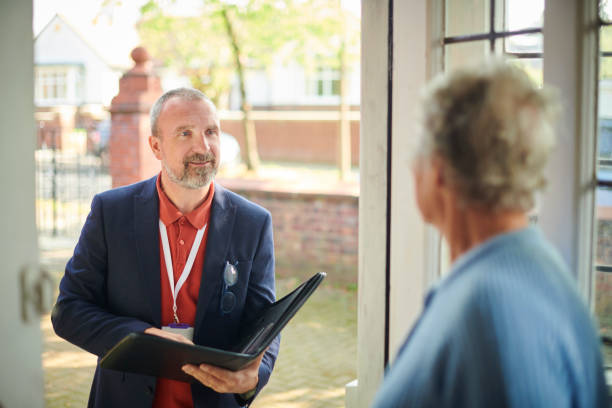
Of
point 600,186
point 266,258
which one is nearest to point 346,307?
point 266,258

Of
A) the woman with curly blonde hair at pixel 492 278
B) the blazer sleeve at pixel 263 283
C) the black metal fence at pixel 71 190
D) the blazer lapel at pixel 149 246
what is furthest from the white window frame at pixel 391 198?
the black metal fence at pixel 71 190

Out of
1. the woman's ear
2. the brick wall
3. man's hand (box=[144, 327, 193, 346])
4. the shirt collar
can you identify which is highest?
the woman's ear

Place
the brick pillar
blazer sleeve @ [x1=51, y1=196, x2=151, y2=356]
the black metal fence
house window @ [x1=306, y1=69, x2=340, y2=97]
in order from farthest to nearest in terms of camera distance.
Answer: house window @ [x1=306, y1=69, x2=340, y2=97]
the black metal fence
the brick pillar
blazer sleeve @ [x1=51, y1=196, x2=151, y2=356]

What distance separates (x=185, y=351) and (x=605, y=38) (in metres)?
1.57

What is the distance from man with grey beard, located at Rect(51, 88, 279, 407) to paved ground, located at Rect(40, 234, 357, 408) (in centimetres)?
299

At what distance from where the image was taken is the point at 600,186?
2.12 meters

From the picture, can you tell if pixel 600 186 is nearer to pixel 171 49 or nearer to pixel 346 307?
pixel 346 307

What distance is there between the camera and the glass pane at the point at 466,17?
2.57 meters

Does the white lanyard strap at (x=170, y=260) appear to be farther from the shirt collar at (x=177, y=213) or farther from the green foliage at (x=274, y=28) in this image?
the green foliage at (x=274, y=28)

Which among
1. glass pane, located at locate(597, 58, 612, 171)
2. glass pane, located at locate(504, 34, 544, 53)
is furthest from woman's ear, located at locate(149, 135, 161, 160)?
glass pane, located at locate(597, 58, 612, 171)

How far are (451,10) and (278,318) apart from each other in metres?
1.32

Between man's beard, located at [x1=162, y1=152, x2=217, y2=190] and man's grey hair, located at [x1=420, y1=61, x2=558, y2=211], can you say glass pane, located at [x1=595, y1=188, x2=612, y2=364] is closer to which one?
man's grey hair, located at [x1=420, y1=61, x2=558, y2=211]

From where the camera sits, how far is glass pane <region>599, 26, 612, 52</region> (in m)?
2.06

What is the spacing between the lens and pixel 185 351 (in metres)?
2.00
